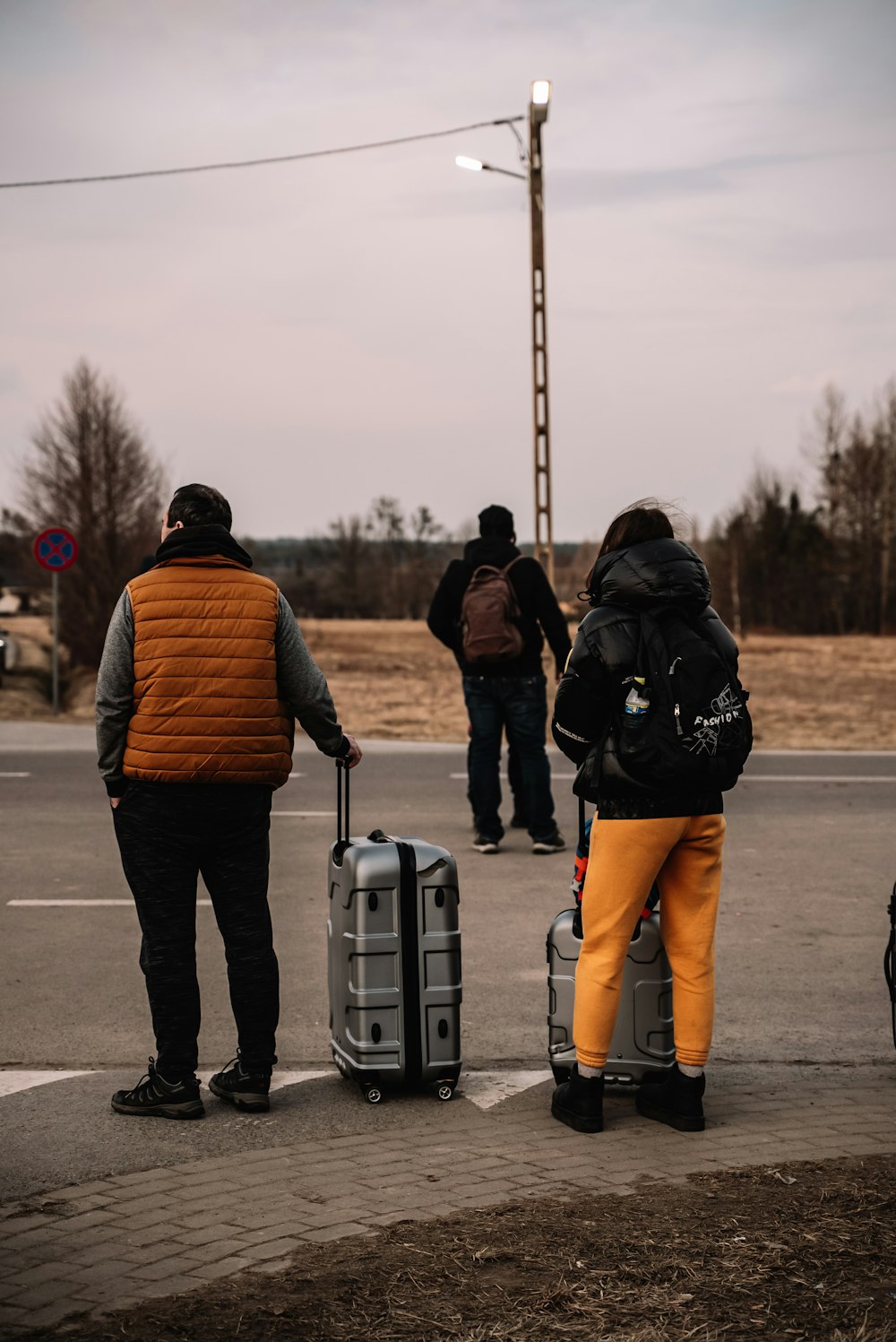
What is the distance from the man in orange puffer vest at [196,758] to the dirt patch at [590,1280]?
1235 millimetres

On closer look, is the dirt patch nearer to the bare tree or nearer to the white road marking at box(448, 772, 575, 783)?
the white road marking at box(448, 772, 575, 783)

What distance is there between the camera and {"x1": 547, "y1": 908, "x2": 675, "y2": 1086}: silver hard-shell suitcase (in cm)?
476

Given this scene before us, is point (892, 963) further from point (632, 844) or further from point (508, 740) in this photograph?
point (508, 740)

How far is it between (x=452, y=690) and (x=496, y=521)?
20.9 meters

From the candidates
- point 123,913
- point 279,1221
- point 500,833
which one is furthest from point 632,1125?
point 500,833

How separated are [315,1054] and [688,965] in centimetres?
161

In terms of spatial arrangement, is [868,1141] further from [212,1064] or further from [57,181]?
[57,181]

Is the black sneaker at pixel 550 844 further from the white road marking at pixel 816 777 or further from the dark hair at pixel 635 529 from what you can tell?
the dark hair at pixel 635 529

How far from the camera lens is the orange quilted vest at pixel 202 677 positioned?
4594 mm

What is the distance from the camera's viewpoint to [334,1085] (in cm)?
512

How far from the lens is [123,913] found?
7.97 meters

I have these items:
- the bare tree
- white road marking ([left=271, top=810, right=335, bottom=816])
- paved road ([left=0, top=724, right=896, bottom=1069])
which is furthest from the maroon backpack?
the bare tree

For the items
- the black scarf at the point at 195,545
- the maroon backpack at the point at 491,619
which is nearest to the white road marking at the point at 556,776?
the maroon backpack at the point at 491,619

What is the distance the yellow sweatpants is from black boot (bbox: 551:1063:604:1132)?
70mm
